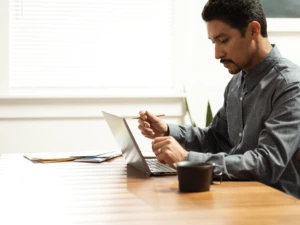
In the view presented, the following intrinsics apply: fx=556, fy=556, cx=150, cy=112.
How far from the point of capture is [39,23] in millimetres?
3371

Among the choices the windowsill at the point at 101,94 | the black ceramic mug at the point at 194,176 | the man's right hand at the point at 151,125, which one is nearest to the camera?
the black ceramic mug at the point at 194,176

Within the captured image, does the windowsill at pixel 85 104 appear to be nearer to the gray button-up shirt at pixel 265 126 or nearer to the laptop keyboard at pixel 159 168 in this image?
the gray button-up shirt at pixel 265 126

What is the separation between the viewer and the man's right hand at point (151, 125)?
2.17m

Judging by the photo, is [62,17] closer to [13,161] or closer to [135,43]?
[135,43]

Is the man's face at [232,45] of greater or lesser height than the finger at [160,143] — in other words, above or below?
above

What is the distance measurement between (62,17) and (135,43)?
1.55ft

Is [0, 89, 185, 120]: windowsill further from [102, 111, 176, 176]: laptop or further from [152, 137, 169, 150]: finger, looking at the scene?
[152, 137, 169, 150]: finger

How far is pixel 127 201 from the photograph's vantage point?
1.31 meters

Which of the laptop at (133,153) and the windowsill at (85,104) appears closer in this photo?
the laptop at (133,153)

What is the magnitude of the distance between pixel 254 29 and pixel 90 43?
1630 millimetres

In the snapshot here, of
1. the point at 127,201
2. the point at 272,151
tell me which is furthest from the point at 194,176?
the point at 272,151

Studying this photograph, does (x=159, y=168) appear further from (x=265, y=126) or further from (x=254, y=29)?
(x=254, y=29)

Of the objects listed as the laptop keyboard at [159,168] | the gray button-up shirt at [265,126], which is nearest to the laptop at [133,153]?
the laptop keyboard at [159,168]

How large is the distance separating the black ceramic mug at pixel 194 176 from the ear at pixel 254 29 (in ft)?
2.35
